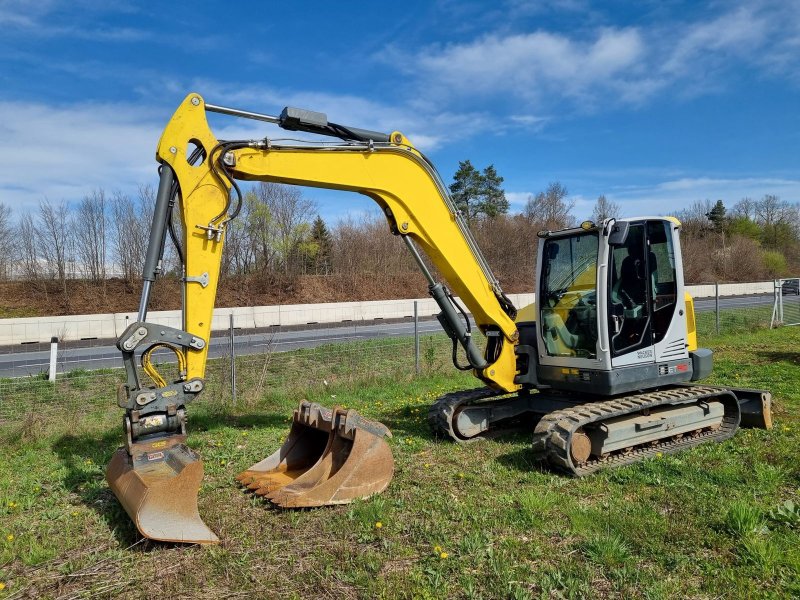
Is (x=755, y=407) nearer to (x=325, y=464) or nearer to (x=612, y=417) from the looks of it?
(x=612, y=417)

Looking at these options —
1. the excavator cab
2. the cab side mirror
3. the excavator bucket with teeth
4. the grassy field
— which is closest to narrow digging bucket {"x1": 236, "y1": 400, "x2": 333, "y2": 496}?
the excavator bucket with teeth

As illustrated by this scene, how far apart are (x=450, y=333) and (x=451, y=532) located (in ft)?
9.86

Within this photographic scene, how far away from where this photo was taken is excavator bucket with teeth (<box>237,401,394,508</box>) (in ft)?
16.5

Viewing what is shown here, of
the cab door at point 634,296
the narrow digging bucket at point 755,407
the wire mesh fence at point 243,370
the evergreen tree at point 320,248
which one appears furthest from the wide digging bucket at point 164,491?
the evergreen tree at point 320,248

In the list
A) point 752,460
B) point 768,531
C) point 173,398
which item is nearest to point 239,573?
point 173,398

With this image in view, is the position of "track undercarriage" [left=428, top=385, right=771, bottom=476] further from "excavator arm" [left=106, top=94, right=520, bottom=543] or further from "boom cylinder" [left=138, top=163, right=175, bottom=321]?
"boom cylinder" [left=138, top=163, right=175, bottom=321]

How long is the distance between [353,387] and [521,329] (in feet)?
15.7

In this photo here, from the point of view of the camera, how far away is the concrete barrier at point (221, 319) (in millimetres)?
21078

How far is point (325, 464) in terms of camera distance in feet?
17.8

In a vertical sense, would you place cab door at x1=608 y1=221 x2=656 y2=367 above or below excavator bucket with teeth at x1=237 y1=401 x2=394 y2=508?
above

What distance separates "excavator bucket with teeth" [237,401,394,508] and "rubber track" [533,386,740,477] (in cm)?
166

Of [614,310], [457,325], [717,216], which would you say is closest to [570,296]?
[614,310]

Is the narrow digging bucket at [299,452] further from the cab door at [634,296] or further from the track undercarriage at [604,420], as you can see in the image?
the cab door at [634,296]

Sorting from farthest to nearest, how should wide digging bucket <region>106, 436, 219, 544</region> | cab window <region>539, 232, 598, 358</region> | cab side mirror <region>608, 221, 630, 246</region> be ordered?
1. cab window <region>539, 232, 598, 358</region>
2. cab side mirror <region>608, 221, 630, 246</region>
3. wide digging bucket <region>106, 436, 219, 544</region>
